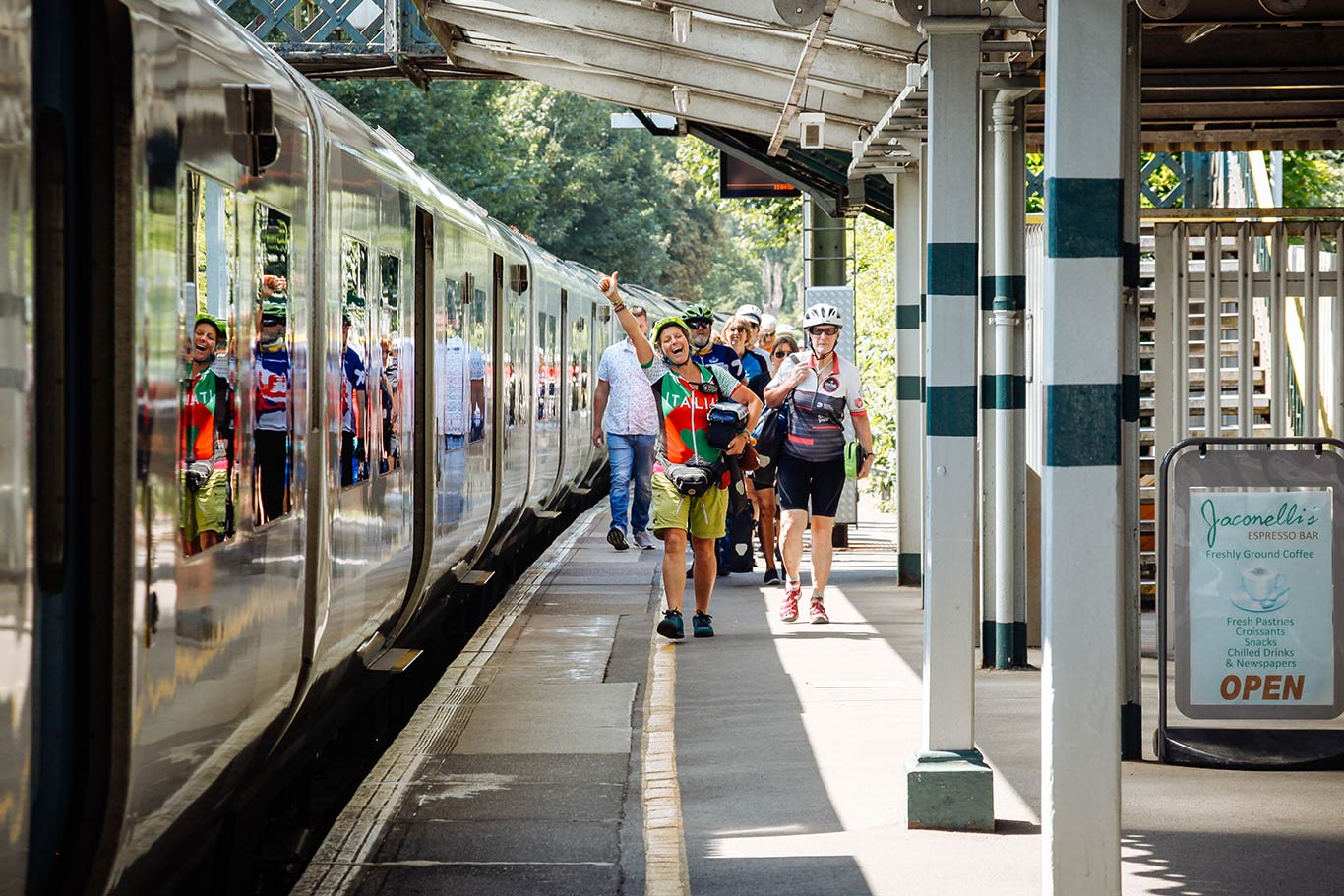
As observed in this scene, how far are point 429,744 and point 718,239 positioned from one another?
59.4 metres

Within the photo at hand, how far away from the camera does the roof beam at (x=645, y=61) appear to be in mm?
11461

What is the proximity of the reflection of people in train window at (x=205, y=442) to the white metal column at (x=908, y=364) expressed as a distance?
8955 mm

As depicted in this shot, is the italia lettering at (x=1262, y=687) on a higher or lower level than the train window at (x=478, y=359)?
lower

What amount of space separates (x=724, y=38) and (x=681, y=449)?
255 cm

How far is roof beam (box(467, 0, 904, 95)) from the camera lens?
10.6 m

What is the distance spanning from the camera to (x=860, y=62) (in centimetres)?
1071

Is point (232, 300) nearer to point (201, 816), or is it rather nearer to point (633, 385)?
point (201, 816)

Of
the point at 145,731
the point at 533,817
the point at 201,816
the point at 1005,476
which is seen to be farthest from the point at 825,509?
the point at 145,731

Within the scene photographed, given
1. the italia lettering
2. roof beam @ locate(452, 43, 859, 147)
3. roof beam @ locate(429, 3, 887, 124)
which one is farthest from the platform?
roof beam @ locate(452, 43, 859, 147)

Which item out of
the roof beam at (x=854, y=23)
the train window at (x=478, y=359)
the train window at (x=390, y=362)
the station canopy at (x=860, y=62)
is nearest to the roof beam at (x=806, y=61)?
the station canopy at (x=860, y=62)

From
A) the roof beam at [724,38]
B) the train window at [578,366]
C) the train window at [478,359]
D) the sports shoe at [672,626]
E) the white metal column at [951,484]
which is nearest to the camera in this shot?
the white metal column at [951,484]

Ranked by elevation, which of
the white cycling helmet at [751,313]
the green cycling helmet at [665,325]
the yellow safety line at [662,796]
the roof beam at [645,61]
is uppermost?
the roof beam at [645,61]

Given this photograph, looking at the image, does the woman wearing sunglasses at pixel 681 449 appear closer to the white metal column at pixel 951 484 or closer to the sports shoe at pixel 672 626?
the sports shoe at pixel 672 626

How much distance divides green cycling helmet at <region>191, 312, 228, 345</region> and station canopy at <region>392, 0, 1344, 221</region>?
3.17m
